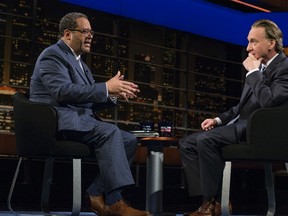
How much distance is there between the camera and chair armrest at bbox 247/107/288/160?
2848 mm

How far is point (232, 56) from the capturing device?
348 inches

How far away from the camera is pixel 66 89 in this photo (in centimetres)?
294

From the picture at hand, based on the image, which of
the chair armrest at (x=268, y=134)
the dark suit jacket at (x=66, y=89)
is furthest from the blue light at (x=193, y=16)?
the chair armrest at (x=268, y=134)

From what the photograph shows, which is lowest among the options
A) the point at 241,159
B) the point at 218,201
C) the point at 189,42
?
the point at 218,201

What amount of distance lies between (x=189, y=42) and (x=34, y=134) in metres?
5.85

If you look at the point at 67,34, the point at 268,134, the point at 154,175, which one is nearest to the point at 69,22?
the point at 67,34

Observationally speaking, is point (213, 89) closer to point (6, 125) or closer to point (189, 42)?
point (189, 42)

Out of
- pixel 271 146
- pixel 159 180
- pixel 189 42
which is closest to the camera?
pixel 271 146

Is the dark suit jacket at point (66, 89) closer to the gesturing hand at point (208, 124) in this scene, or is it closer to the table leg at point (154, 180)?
the table leg at point (154, 180)

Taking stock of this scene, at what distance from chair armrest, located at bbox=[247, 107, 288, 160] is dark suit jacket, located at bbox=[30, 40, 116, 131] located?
2.61 feet

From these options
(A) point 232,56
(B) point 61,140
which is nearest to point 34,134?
(B) point 61,140

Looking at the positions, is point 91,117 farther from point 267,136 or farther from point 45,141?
point 267,136

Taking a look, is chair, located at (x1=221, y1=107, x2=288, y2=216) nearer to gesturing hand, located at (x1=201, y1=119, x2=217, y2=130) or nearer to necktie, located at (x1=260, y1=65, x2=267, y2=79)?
necktie, located at (x1=260, y1=65, x2=267, y2=79)

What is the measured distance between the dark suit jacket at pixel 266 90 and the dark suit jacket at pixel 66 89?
2.59 feet
